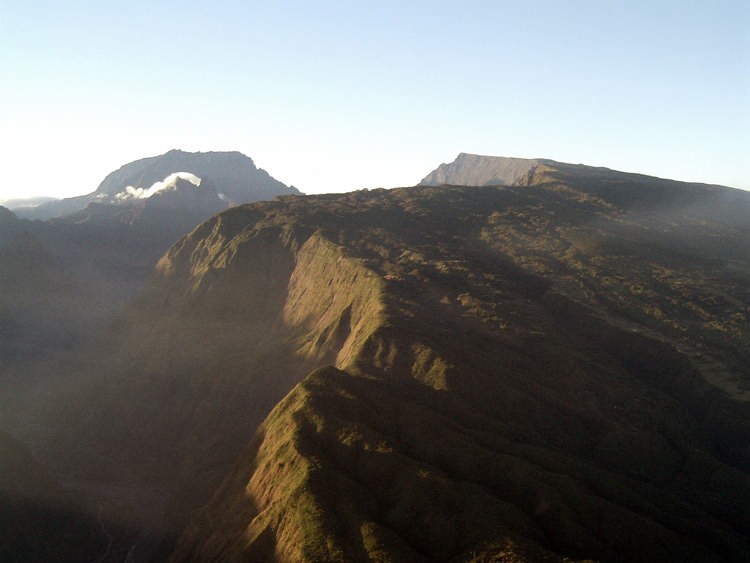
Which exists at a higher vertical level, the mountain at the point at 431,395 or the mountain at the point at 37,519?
the mountain at the point at 431,395

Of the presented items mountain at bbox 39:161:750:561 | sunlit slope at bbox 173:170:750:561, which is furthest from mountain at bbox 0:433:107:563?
sunlit slope at bbox 173:170:750:561

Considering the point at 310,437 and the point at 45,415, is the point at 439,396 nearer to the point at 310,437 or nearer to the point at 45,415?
the point at 310,437

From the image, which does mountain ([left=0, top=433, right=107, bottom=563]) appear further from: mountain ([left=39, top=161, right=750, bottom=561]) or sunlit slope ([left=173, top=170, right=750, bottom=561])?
sunlit slope ([left=173, top=170, right=750, bottom=561])

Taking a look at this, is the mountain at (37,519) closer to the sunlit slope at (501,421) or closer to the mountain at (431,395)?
the mountain at (431,395)

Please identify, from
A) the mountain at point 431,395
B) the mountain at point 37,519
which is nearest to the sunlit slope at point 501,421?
the mountain at point 431,395

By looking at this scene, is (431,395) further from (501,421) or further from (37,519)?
(37,519)

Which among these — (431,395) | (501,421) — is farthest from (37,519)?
(501,421)
